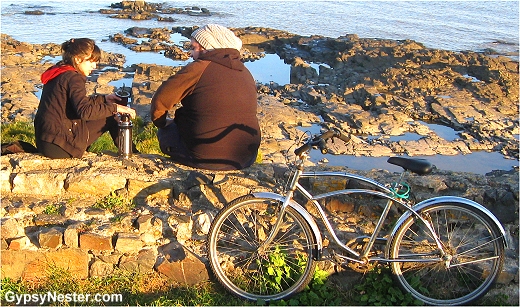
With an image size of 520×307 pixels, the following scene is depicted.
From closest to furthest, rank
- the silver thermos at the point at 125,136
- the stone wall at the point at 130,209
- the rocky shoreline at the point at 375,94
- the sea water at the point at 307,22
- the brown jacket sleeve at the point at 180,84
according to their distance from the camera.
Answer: the stone wall at the point at 130,209 < the brown jacket sleeve at the point at 180,84 < the silver thermos at the point at 125,136 < the rocky shoreline at the point at 375,94 < the sea water at the point at 307,22

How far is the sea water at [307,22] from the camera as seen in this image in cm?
2981

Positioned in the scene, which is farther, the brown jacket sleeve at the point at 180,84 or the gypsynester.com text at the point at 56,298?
the brown jacket sleeve at the point at 180,84

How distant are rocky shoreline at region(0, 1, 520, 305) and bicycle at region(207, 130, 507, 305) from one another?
0.30m

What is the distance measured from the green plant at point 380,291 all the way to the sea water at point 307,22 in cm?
1361

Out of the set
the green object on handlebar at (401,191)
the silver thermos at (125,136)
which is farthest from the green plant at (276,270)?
the silver thermos at (125,136)

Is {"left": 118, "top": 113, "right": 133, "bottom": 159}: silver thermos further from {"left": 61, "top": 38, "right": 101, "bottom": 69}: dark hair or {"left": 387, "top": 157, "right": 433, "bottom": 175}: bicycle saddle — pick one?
{"left": 387, "top": 157, "right": 433, "bottom": 175}: bicycle saddle

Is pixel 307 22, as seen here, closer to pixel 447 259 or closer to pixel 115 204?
pixel 115 204

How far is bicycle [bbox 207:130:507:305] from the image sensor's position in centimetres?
385

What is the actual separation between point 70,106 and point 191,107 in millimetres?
1175

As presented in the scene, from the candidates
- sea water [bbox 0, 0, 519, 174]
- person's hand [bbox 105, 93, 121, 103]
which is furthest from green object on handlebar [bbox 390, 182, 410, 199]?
sea water [bbox 0, 0, 519, 174]

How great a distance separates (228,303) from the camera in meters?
4.09

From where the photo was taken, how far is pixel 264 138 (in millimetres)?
14930

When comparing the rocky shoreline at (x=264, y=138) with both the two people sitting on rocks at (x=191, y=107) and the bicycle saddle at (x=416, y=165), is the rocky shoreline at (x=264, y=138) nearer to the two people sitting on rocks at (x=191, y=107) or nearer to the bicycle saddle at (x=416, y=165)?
the two people sitting on rocks at (x=191, y=107)

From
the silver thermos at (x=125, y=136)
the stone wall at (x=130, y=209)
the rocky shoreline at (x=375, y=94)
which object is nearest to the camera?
the stone wall at (x=130, y=209)
